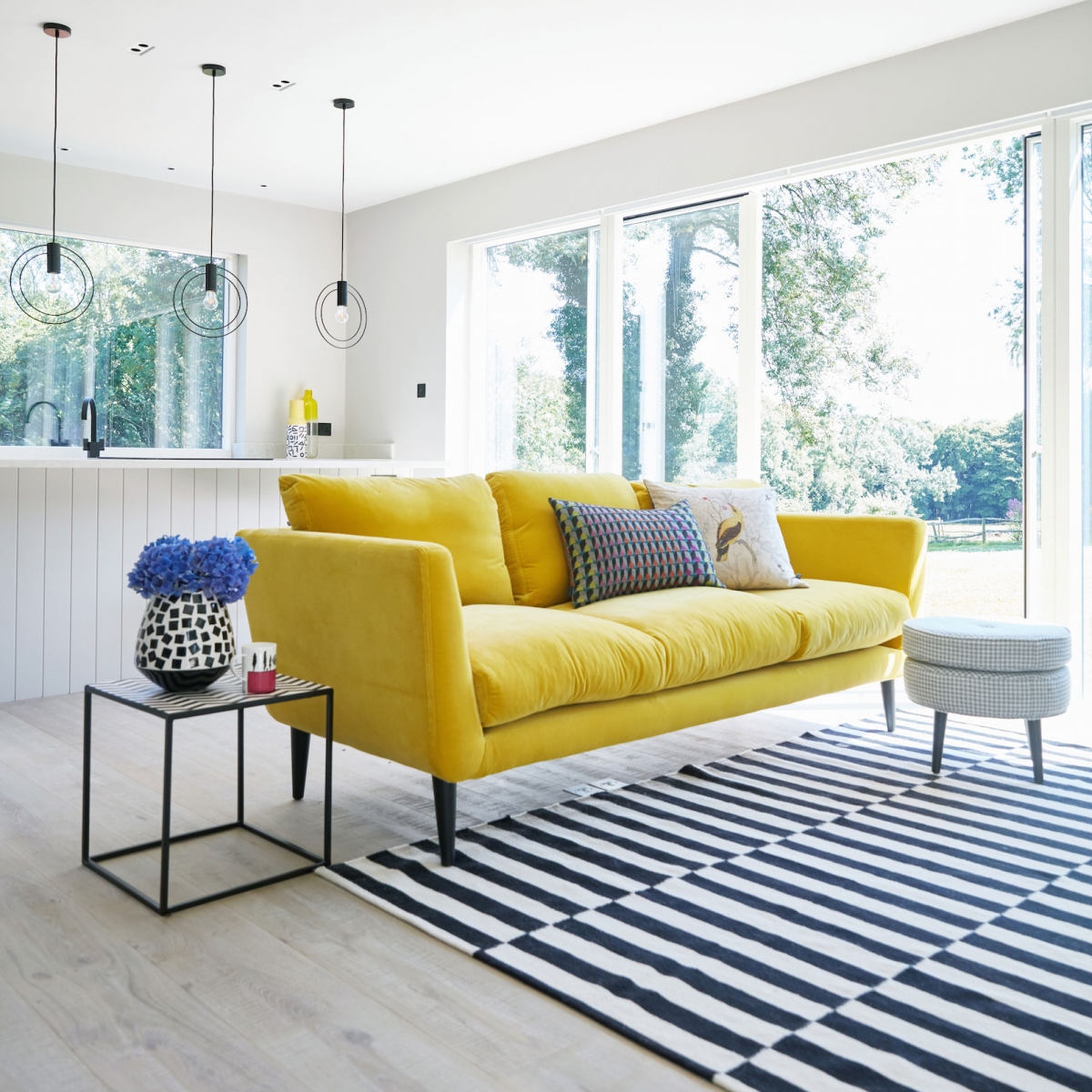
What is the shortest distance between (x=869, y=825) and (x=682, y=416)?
282 cm

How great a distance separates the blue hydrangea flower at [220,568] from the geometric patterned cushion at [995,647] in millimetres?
1957

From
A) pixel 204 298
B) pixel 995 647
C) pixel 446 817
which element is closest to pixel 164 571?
pixel 446 817

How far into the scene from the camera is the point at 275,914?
2.14 m

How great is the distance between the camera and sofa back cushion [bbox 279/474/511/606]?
288 cm

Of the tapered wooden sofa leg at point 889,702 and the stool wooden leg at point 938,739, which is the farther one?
the tapered wooden sofa leg at point 889,702

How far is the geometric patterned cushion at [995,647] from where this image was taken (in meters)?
2.99

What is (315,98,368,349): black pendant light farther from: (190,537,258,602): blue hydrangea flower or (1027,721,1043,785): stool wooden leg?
(1027,721,1043,785): stool wooden leg

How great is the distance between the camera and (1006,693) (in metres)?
3.00

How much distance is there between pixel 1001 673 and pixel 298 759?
197 cm

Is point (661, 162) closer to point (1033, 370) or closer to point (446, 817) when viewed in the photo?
point (1033, 370)

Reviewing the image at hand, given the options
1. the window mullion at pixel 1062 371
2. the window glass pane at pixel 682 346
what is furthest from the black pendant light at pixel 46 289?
the window mullion at pixel 1062 371

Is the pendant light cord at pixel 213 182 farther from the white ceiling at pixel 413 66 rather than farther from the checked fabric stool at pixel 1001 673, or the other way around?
the checked fabric stool at pixel 1001 673

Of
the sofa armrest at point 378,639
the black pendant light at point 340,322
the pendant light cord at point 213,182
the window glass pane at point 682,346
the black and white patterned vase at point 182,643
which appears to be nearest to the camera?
the black and white patterned vase at point 182,643

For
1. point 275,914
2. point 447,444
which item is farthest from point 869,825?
A: point 447,444
